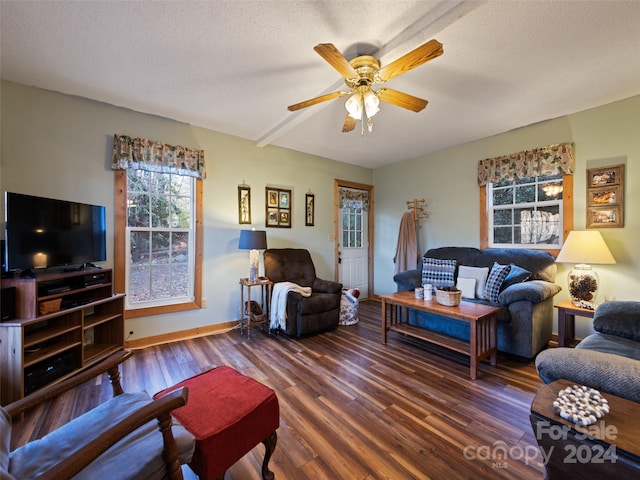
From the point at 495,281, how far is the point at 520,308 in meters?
0.45

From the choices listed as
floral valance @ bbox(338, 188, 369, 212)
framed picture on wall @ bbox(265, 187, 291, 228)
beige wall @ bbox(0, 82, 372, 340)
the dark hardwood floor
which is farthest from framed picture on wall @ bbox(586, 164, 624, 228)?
framed picture on wall @ bbox(265, 187, 291, 228)

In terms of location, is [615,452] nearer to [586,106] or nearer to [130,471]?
[130,471]

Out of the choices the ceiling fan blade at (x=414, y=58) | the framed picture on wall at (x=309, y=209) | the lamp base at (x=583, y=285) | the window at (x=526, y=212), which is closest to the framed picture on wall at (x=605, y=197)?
the window at (x=526, y=212)

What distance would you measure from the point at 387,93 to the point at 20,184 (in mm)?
3257

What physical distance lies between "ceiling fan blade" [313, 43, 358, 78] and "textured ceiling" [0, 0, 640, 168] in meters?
0.24

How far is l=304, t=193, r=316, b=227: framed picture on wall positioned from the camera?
439 cm

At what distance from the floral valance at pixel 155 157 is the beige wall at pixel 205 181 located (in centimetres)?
12

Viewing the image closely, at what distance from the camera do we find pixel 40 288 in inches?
83.3

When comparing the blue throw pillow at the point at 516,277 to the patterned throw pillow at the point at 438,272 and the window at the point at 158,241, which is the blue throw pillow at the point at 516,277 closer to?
the patterned throw pillow at the point at 438,272

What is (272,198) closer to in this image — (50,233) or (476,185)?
(50,233)

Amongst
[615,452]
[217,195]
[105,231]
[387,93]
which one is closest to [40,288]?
[105,231]

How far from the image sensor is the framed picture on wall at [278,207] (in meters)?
3.97

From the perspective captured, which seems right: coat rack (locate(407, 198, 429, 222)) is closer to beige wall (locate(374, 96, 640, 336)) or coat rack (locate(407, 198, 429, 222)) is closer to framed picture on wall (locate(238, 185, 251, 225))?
beige wall (locate(374, 96, 640, 336))

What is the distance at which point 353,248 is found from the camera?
16.9ft
